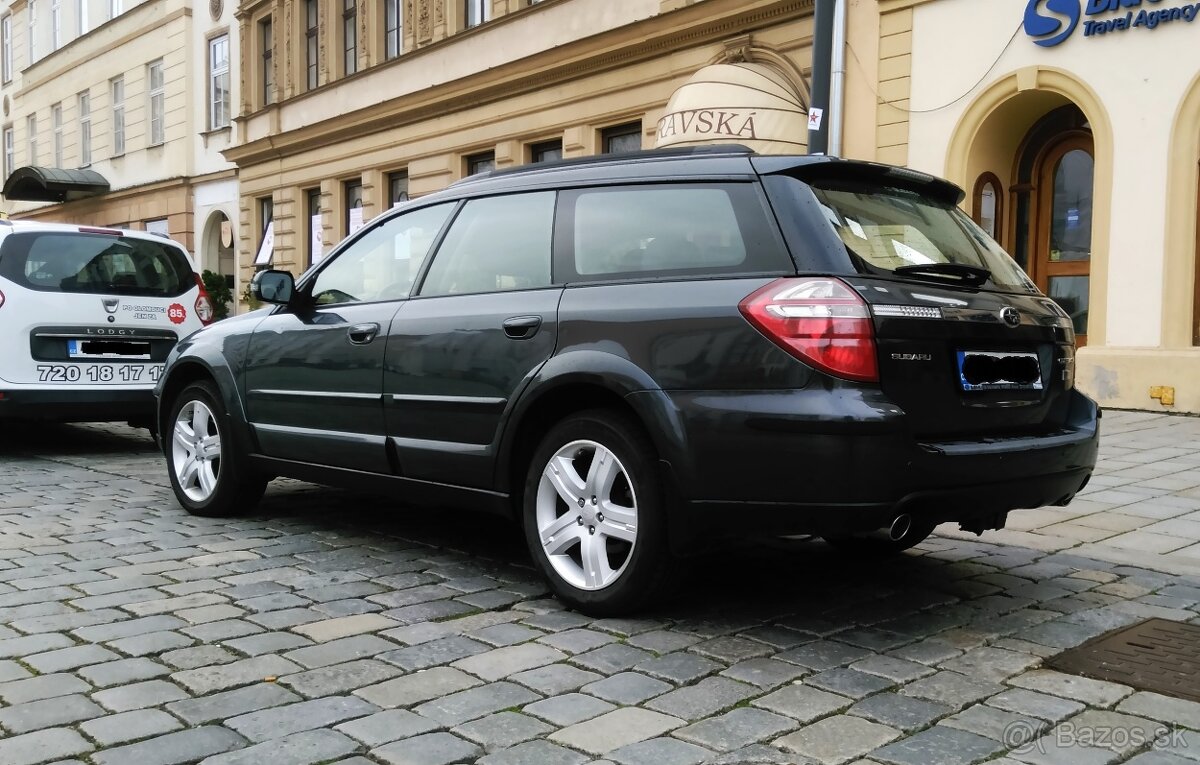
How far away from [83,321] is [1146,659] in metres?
7.35

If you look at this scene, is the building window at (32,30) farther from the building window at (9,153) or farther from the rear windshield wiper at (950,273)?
the rear windshield wiper at (950,273)

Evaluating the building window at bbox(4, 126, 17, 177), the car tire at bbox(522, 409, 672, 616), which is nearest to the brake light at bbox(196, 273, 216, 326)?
the car tire at bbox(522, 409, 672, 616)

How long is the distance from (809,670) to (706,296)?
1227 mm

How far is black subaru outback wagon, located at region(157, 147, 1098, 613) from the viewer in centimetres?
357

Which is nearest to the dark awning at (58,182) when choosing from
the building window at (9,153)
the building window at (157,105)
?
the building window at (157,105)

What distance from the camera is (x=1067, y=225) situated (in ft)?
42.1

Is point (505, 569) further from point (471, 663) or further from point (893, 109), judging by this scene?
point (893, 109)

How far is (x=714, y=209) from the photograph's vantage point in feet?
13.3

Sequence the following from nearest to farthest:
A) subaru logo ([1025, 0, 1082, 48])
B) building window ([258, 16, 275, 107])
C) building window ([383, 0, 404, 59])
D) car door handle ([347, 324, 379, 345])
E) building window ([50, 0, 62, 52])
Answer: car door handle ([347, 324, 379, 345]) → subaru logo ([1025, 0, 1082, 48]) → building window ([383, 0, 404, 59]) → building window ([258, 16, 275, 107]) → building window ([50, 0, 62, 52])

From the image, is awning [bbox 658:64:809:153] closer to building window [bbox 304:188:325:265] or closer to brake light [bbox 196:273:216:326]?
brake light [bbox 196:273:216:326]

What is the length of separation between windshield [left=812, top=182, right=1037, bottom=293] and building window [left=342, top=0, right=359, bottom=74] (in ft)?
65.0

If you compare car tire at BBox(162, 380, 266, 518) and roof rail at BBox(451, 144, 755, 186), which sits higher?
roof rail at BBox(451, 144, 755, 186)

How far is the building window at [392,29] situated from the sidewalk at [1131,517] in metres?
16.1

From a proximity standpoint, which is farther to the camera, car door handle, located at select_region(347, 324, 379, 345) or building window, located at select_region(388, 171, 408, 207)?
building window, located at select_region(388, 171, 408, 207)
